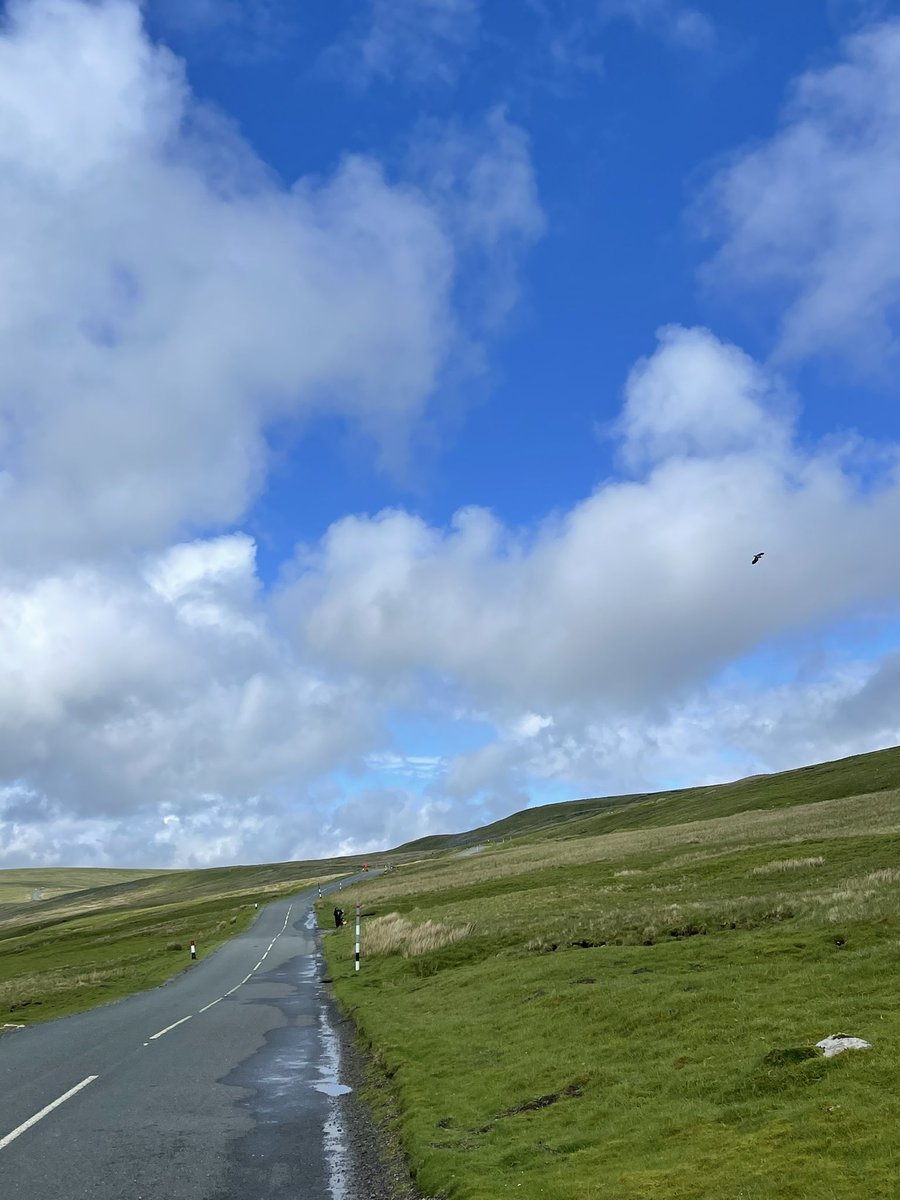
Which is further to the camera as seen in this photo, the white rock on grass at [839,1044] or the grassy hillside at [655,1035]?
the white rock on grass at [839,1044]

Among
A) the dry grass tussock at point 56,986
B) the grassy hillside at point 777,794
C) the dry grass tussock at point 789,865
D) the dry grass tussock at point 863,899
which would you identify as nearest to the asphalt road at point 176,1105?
the dry grass tussock at point 56,986

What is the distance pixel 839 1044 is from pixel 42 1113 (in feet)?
53.2

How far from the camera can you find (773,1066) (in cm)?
1452

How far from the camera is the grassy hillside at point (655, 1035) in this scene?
1145cm

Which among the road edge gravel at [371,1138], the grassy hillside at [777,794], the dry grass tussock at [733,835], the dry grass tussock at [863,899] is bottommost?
the road edge gravel at [371,1138]

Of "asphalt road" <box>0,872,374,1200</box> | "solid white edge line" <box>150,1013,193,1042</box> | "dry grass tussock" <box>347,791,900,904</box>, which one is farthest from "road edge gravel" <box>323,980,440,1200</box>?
"dry grass tussock" <box>347,791,900,904</box>

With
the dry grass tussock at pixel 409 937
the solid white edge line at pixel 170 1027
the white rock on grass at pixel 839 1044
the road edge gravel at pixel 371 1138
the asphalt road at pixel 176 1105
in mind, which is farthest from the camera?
the dry grass tussock at pixel 409 937

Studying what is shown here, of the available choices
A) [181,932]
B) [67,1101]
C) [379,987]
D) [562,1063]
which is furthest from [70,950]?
[562,1063]

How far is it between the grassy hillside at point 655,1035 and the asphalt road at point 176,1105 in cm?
194

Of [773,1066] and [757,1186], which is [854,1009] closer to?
[773,1066]

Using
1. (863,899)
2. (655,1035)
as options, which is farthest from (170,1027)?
(863,899)

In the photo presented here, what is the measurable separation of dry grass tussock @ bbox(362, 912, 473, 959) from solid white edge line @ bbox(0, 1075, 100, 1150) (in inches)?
820

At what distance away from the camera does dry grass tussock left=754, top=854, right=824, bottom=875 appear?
44844 millimetres

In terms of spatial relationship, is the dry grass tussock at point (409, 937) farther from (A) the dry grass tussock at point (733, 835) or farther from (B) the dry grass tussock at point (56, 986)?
(A) the dry grass tussock at point (733, 835)
